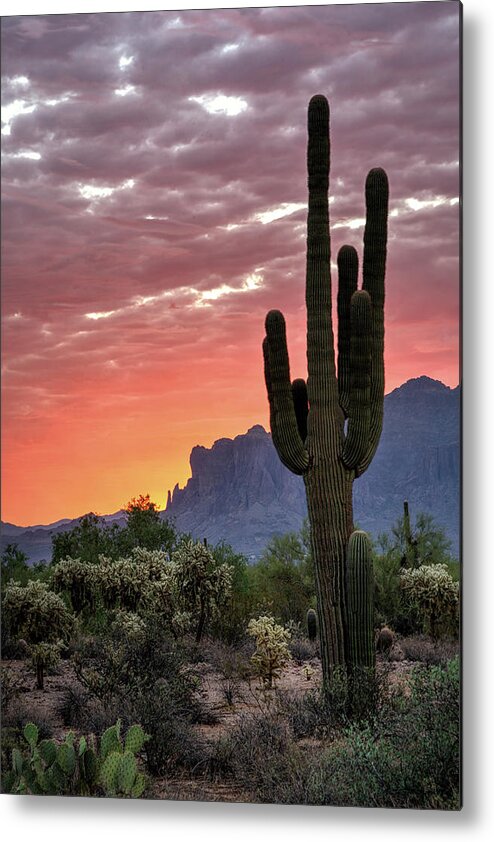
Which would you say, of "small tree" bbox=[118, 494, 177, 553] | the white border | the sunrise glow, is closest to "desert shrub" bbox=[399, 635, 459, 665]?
the white border

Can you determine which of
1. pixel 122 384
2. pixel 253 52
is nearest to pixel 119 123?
pixel 253 52

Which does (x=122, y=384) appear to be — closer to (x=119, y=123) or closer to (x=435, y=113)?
(x=119, y=123)

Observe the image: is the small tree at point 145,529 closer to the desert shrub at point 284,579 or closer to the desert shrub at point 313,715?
the desert shrub at point 284,579

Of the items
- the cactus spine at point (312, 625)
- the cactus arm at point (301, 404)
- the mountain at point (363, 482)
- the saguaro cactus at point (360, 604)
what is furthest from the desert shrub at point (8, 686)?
the cactus arm at point (301, 404)

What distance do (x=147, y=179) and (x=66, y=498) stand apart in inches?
77.2

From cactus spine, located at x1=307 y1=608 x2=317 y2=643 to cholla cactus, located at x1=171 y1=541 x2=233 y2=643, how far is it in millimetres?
538

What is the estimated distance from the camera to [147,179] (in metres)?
7.15

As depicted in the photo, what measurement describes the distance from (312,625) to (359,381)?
1.43 metres

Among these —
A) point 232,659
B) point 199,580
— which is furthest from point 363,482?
point 232,659

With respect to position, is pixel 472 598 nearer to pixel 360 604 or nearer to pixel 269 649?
pixel 360 604

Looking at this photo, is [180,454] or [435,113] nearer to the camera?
[435,113]

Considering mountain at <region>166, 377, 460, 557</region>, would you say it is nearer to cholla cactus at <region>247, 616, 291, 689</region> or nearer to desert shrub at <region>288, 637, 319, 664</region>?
cholla cactus at <region>247, 616, 291, 689</region>

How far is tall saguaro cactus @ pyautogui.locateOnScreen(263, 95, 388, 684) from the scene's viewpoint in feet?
22.5

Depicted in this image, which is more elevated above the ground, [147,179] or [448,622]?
[147,179]
